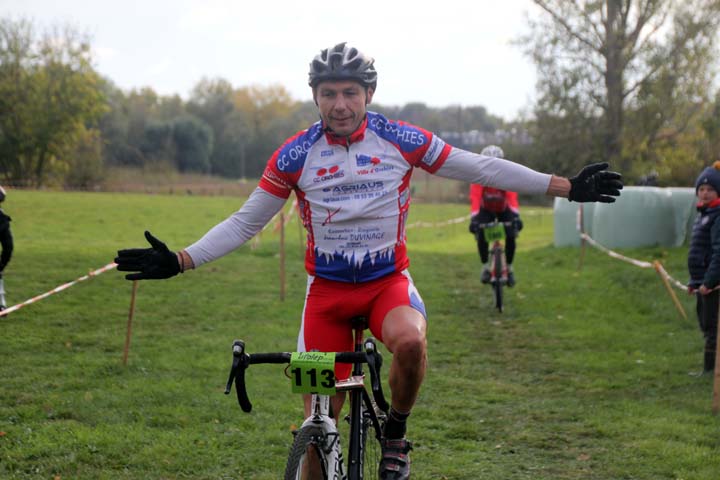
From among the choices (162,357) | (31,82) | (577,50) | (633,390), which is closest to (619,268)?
(633,390)

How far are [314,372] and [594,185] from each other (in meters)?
1.86

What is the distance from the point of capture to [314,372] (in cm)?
385

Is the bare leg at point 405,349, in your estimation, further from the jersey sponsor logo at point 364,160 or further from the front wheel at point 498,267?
the front wheel at point 498,267

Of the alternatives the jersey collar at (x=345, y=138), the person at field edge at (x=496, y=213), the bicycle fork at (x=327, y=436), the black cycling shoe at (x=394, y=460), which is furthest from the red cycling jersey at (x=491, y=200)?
the bicycle fork at (x=327, y=436)

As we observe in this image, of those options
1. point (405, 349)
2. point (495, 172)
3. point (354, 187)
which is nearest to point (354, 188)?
point (354, 187)

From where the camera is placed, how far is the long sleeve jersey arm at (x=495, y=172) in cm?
470

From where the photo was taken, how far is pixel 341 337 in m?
4.65

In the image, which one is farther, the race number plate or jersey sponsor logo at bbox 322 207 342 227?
the race number plate

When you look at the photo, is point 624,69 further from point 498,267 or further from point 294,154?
point 294,154

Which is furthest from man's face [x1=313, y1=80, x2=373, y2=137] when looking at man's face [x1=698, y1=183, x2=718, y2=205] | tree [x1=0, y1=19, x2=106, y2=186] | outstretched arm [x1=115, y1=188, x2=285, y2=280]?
tree [x1=0, y1=19, x2=106, y2=186]

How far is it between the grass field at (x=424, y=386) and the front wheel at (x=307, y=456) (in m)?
2.18

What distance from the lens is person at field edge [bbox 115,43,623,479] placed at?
15.0ft

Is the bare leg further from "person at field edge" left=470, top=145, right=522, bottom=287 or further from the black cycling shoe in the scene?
"person at field edge" left=470, top=145, right=522, bottom=287

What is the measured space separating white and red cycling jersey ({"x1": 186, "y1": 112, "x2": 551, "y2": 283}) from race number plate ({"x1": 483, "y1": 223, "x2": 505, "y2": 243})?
28.1 ft
